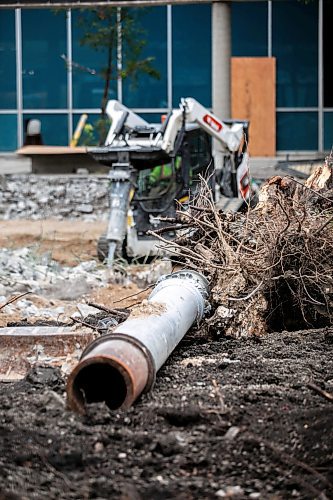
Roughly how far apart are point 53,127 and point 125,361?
22.5 metres

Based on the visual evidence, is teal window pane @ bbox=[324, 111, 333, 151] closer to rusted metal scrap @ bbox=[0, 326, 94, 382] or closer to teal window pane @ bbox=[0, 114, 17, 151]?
teal window pane @ bbox=[0, 114, 17, 151]

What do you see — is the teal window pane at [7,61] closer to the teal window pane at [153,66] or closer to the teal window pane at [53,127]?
the teal window pane at [53,127]

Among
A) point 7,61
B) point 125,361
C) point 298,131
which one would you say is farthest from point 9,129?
point 125,361

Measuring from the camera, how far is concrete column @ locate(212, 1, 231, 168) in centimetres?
2336

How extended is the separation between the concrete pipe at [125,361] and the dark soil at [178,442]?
0.43ft

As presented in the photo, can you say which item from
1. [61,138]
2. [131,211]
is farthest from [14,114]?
[131,211]

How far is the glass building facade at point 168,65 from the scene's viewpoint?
27531 mm

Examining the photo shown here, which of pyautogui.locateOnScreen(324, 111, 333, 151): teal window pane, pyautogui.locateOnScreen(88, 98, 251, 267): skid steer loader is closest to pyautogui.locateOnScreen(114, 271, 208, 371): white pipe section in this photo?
pyautogui.locateOnScreen(88, 98, 251, 267): skid steer loader

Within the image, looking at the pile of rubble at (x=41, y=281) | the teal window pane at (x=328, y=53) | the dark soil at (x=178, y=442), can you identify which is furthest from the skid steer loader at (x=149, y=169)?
the teal window pane at (x=328, y=53)

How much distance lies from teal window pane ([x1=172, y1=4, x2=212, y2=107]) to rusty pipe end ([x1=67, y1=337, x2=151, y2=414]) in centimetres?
2182

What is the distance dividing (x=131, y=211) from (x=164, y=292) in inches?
342

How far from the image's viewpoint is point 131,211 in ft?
54.4

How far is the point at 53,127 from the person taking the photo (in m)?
27.8

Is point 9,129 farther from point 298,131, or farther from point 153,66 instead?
point 298,131
